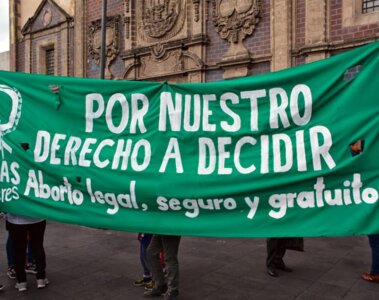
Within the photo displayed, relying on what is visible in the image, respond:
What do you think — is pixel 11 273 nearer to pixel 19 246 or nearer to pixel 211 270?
pixel 19 246

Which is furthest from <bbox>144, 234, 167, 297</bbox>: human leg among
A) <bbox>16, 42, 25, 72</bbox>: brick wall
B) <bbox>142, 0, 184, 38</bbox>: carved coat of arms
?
<bbox>16, 42, 25, 72</bbox>: brick wall

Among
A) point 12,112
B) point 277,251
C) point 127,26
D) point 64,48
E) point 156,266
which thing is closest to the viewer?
point 12,112

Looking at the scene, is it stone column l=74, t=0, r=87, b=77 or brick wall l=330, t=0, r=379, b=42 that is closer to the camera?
brick wall l=330, t=0, r=379, b=42

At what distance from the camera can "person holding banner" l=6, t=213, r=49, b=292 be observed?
180 inches

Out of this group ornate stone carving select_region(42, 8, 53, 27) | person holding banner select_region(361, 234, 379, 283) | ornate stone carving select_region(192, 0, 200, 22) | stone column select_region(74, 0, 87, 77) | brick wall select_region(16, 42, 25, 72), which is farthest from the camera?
brick wall select_region(16, 42, 25, 72)

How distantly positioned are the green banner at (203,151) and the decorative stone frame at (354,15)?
7.27 meters

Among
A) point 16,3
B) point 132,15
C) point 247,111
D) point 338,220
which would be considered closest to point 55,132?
point 247,111

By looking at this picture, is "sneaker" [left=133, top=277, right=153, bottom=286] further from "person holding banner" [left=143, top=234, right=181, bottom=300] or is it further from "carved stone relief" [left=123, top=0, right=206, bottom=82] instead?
"carved stone relief" [left=123, top=0, right=206, bottom=82]

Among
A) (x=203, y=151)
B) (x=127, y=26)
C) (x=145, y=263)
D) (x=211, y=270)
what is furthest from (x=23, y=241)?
(x=127, y=26)

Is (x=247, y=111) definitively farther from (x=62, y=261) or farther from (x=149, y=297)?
(x=62, y=261)

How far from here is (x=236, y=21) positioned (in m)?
11.0

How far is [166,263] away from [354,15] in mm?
7831

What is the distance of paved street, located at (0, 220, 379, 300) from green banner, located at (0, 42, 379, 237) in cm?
140

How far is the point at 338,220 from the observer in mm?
2801
